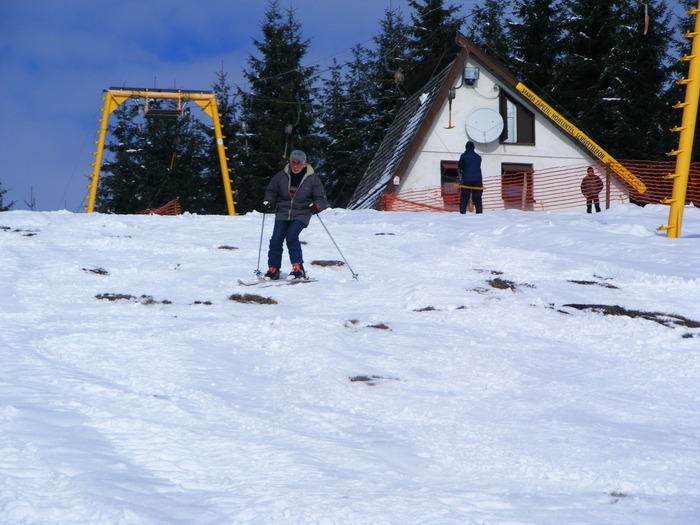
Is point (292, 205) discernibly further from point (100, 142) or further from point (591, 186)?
point (591, 186)

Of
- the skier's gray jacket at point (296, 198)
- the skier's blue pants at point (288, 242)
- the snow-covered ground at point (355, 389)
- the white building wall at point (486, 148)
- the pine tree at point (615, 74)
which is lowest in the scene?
the snow-covered ground at point (355, 389)

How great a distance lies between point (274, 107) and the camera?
43.4 meters

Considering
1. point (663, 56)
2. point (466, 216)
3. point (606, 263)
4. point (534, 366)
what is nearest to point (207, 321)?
point (534, 366)

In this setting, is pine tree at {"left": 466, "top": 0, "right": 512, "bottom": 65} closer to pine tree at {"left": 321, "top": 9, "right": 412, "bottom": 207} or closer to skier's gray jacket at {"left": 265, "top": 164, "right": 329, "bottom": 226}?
pine tree at {"left": 321, "top": 9, "right": 412, "bottom": 207}

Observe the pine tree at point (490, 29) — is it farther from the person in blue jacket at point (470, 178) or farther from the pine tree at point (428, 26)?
the person in blue jacket at point (470, 178)

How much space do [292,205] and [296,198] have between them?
10 centimetres

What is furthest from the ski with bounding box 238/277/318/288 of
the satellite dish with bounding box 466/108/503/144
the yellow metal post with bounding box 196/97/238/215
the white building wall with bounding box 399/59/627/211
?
the satellite dish with bounding box 466/108/503/144

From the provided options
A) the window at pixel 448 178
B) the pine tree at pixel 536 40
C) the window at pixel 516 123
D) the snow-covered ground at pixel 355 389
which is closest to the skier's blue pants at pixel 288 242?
the snow-covered ground at pixel 355 389

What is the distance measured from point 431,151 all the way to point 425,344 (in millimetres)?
21155

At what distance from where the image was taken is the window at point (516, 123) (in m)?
28.9

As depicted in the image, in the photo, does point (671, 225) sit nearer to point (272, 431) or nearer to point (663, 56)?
point (272, 431)

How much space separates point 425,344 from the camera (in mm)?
7039

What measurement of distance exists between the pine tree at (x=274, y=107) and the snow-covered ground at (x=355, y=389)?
30.6 meters

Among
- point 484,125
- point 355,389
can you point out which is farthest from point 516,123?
point 355,389
